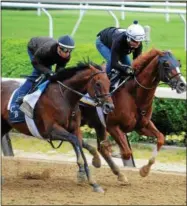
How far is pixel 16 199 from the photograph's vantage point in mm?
7922

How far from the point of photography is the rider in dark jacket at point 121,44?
28.1ft

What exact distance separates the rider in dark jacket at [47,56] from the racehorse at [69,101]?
15cm

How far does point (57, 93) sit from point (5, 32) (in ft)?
27.7

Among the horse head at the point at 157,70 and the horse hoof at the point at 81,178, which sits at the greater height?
the horse head at the point at 157,70

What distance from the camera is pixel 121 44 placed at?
884 cm

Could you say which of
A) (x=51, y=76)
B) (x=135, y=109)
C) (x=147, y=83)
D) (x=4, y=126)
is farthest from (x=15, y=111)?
Answer: (x=147, y=83)

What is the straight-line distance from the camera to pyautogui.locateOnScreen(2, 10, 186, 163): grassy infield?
11.4m

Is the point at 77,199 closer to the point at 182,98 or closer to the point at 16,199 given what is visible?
the point at 16,199

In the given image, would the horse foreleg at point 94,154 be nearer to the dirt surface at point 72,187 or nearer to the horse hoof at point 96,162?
the horse hoof at point 96,162

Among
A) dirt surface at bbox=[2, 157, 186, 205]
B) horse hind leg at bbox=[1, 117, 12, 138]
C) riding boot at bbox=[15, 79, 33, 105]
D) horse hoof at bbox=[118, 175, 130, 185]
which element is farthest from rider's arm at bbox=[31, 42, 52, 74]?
horse hoof at bbox=[118, 175, 130, 185]

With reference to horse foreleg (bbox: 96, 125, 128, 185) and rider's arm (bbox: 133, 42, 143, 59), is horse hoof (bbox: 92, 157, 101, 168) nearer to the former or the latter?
Result: horse foreleg (bbox: 96, 125, 128, 185)

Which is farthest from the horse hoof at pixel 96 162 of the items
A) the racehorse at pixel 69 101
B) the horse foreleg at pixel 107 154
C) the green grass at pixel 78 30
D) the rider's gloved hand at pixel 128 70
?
the green grass at pixel 78 30

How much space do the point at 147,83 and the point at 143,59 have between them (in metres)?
0.27

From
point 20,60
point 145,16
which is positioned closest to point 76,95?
point 20,60
